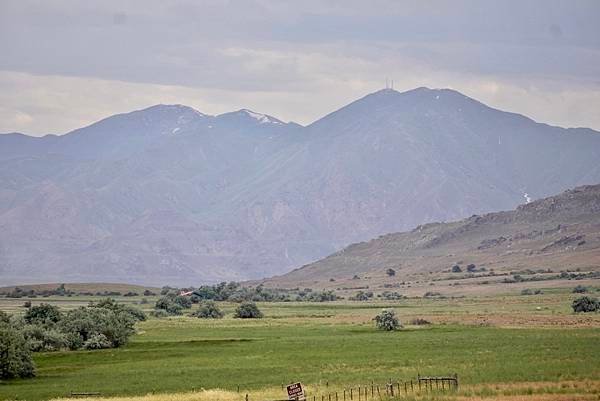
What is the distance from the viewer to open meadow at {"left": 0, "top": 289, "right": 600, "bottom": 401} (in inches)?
2518

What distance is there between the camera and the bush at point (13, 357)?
76.3 meters

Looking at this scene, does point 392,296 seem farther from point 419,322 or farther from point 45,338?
point 45,338

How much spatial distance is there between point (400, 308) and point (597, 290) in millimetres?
34019

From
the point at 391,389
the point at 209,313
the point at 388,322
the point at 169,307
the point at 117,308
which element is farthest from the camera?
the point at 169,307

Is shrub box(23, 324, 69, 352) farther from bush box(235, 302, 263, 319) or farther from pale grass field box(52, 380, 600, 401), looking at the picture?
bush box(235, 302, 263, 319)

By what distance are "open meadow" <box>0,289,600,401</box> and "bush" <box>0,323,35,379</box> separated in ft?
3.54

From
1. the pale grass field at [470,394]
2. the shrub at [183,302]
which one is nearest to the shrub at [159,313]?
the shrub at [183,302]

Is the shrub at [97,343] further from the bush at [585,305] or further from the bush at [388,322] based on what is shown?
the bush at [585,305]

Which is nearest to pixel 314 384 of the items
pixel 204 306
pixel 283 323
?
pixel 283 323

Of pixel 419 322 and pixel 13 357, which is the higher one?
pixel 419 322

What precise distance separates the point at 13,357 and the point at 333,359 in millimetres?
19783

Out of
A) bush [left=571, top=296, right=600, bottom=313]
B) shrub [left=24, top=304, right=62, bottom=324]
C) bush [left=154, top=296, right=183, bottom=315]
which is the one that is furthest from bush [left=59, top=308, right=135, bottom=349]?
bush [left=154, top=296, right=183, bottom=315]

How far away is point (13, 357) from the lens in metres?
77.2

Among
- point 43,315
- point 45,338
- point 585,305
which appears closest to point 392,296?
point 585,305
